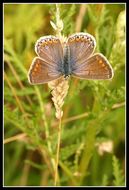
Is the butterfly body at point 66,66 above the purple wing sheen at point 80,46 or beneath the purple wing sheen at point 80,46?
beneath

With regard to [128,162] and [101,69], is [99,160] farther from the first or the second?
[101,69]

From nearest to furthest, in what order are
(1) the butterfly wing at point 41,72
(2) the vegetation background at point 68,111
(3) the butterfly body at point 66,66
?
(1) the butterfly wing at point 41,72 < (3) the butterfly body at point 66,66 < (2) the vegetation background at point 68,111

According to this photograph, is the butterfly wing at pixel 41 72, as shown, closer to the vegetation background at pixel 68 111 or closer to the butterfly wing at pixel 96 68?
the butterfly wing at pixel 96 68

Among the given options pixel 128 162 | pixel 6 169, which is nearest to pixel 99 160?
pixel 128 162

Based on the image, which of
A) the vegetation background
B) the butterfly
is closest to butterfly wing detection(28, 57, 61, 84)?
the butterfly

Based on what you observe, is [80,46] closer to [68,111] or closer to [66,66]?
[66,66]

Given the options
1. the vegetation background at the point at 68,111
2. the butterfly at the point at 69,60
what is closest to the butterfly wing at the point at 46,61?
the butterfly at the point at 69,60
